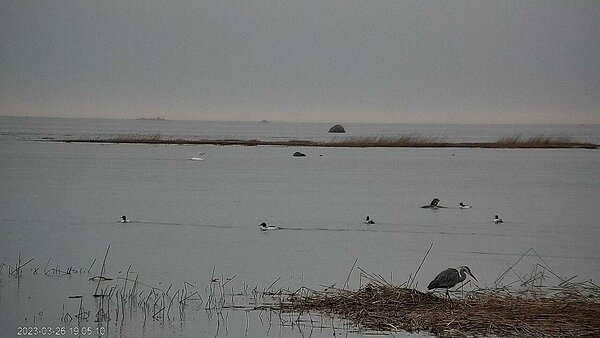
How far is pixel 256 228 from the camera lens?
12414 mm

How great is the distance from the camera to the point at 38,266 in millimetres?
8906

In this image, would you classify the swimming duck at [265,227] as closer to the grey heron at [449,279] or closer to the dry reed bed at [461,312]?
the dry reed bed at [461,312]

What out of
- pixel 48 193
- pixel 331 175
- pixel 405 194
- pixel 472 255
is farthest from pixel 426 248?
pixel 331 175

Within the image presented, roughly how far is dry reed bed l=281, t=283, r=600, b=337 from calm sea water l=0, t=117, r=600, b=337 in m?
0.45

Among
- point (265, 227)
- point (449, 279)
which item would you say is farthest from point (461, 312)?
point (265, 227)

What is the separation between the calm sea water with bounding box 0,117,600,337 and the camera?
26.2 feet

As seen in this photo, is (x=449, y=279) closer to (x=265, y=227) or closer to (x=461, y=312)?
(x=461, y=312)

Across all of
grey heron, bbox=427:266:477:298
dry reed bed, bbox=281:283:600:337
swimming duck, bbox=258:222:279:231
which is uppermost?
grey heron, bbox=427:266:477:298

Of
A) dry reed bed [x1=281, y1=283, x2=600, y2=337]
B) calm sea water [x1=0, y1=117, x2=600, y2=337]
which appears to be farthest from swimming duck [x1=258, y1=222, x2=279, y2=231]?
dry reed bed [x1=281, y1=283, x2=600, y2=337]

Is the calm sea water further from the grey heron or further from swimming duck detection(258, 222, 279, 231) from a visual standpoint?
the grey heron

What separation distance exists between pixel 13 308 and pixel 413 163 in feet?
72.1

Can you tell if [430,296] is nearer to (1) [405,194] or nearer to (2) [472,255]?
(2) [472,255]

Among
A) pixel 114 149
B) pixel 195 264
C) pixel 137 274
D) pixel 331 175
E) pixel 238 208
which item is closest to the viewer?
pixel 137 274

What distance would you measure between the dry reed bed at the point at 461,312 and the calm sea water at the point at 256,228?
0.45 metres
